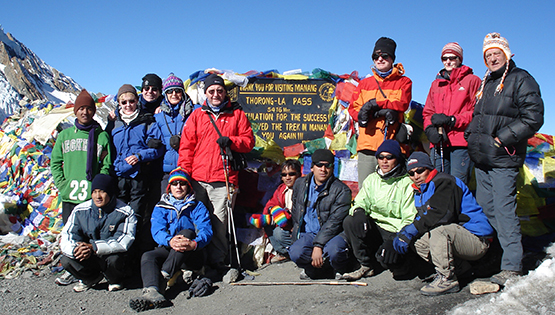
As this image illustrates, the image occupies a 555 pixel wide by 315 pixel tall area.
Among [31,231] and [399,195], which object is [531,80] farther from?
[31,231]

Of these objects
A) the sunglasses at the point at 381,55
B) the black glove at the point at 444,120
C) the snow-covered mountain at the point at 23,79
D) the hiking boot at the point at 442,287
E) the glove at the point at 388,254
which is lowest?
the hiking boot at the point at 442,287

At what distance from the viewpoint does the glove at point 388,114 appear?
4.77 meters

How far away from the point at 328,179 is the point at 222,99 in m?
1.60

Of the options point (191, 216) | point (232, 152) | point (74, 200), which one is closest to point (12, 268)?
point (74, 200)

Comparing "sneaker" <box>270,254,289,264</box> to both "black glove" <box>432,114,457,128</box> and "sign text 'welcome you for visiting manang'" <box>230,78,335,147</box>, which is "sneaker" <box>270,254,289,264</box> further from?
"black glove" <box>432,114,457,128</box>

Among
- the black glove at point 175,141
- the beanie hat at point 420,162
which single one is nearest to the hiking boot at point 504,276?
the beanie hat at point 420,162

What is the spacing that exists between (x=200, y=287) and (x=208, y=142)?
1.65 metres

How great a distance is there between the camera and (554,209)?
17.4ft

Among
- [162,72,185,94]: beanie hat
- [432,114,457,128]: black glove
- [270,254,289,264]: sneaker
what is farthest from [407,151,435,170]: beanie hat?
[162,72,185,94]: beanie hat

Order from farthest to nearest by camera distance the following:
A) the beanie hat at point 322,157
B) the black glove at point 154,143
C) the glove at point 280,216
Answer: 1. the black glove at point 154,143
2. the glove at point 280,216
3. the beanie hat at point 322,157

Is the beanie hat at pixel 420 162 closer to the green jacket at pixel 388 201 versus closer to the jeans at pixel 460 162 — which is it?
the green jacket at pixel 388 201

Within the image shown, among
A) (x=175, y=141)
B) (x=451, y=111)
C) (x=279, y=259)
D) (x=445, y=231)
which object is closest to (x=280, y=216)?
(x=279, y=259)

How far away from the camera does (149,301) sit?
409cm

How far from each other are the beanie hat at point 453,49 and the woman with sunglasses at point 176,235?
320 cm
